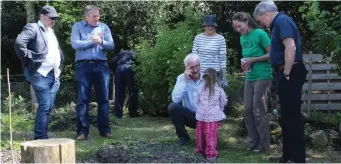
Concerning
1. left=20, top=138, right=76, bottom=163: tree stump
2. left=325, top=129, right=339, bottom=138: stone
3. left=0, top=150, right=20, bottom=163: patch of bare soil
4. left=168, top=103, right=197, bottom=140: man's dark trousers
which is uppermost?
left=20, top=138, right=76, bottom=163: tree stump

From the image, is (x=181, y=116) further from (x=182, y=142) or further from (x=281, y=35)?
(x=281, y=35)

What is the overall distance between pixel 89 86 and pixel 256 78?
90.1 inches

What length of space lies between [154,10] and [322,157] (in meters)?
7.68

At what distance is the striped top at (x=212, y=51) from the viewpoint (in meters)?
6.66

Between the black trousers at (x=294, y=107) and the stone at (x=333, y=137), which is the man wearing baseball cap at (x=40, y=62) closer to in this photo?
the black trousers at (x=294, y=107)

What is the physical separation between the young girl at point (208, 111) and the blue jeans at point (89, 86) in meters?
1.60

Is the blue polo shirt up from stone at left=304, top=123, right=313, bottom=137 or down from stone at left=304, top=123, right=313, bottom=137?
up

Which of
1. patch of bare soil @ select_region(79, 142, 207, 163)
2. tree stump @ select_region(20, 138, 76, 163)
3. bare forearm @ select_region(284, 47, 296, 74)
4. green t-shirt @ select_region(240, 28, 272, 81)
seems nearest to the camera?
tree stump @ select_region(20, 138, 76, 163)

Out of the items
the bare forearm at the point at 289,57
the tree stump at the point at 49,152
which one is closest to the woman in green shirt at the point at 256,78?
the bare forearm at the point at 289,57

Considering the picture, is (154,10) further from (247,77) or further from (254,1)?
(247,77)

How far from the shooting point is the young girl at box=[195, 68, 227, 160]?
5.77 m

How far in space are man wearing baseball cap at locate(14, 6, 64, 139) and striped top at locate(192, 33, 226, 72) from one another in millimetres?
1903

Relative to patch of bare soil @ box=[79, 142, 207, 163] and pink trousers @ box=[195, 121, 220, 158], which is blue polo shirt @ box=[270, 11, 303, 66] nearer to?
pink trousers @ box=[195, 121, 220, 158]

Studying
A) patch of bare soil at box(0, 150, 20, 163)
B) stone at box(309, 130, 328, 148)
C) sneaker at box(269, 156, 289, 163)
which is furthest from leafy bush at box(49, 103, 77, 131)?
stone at box(309, 130, 328, 148)
